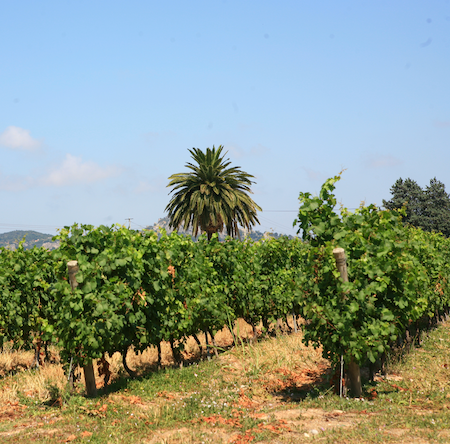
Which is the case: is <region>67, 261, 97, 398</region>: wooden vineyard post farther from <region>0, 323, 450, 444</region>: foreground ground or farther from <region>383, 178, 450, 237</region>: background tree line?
<region>383, 178, 450, 237</region>: background tree line

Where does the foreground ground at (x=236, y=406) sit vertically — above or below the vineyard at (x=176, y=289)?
below

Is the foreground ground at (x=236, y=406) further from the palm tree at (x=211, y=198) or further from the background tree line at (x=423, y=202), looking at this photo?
the background tree line at (x=423, y=202)

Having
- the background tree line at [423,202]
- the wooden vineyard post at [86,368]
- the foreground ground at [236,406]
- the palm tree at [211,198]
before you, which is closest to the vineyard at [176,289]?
the wooden vineyard post at [86,368]

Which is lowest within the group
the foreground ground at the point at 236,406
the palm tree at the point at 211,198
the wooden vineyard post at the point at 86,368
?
the foreground ground at the point at 236,406

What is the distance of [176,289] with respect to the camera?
338 inches

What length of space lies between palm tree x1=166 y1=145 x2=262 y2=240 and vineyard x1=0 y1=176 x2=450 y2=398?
62.0 feet

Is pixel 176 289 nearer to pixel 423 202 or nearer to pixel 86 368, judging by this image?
pixel 86 368

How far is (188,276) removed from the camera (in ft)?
29.1

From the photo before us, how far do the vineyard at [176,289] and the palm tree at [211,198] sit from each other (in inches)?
744

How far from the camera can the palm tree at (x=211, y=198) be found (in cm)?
2850

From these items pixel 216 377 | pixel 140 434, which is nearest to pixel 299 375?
pixel 216 377

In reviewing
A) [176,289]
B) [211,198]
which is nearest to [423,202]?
[211,198]

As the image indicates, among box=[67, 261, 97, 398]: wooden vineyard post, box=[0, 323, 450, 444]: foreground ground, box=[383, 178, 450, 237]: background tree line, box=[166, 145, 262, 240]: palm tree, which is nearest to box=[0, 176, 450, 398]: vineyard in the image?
box=[67, 261, 97, 398]: wooden vineyard post

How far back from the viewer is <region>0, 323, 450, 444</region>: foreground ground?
5004mm
